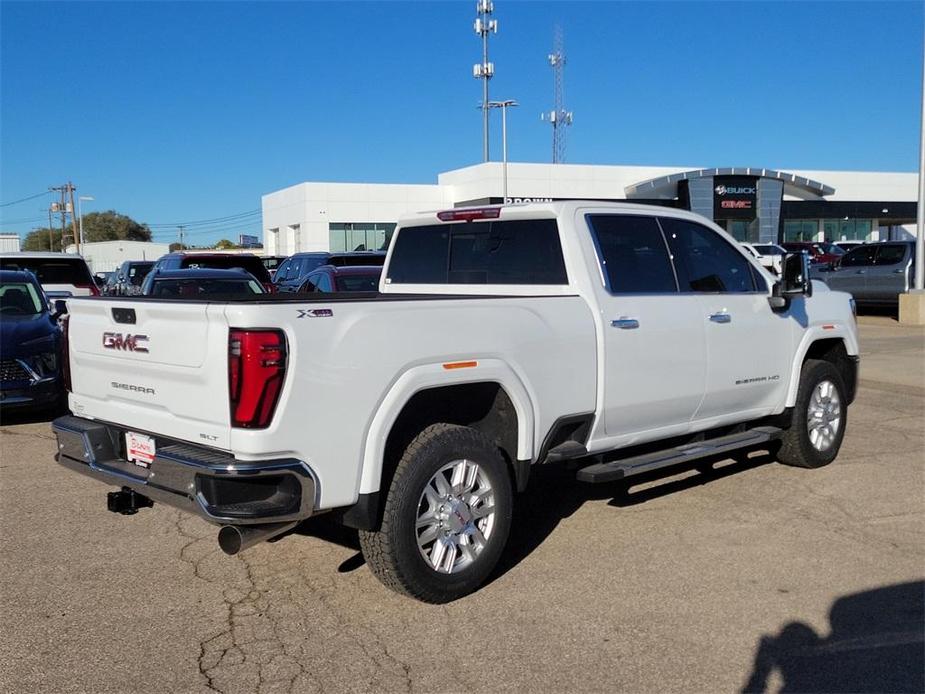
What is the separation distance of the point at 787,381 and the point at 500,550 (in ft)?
10.6

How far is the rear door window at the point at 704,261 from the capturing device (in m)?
6.33

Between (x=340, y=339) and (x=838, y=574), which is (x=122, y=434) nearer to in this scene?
(x=340, y=339)

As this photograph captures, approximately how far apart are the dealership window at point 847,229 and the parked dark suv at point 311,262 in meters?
47.2

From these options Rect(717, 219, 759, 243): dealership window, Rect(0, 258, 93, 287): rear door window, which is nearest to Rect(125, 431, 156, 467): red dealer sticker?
Rect(0, 258, 93, 287): rear door window

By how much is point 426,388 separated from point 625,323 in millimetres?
1604

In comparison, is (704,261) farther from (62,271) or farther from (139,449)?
(62,271)

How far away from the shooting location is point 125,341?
184 inches

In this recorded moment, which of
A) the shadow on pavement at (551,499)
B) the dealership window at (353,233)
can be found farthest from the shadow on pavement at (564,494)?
the dealership window at (353,233)

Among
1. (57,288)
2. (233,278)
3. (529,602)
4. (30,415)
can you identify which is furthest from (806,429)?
(57,288)

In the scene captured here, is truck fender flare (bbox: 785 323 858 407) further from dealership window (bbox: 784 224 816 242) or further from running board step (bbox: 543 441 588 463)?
dealership window (bbox: 784 224 816 242)

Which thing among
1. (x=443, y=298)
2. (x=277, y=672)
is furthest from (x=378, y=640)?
(x=443, y=298)

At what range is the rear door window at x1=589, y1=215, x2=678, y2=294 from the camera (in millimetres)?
5793

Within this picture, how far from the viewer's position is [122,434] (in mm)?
4816

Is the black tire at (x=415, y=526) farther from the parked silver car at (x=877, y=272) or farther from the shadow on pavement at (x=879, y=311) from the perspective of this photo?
the shadow on pavement at (x=879, y=311)
